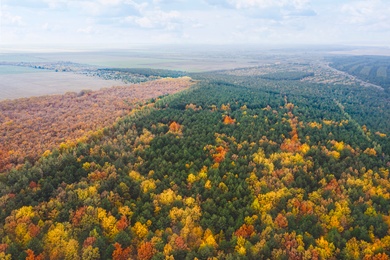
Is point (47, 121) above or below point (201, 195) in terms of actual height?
above

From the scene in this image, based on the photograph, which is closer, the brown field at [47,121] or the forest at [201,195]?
the forest at [201,195]

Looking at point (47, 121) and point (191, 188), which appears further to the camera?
point (47, 121)

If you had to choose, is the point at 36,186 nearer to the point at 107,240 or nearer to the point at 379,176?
the point at 107,240

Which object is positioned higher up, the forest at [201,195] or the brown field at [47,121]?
the brown field at [47,121]

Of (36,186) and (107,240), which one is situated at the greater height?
(36,186)

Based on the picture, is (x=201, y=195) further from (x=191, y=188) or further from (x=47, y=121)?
(x=47, y=121)

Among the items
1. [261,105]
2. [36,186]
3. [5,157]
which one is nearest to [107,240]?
[36,186]

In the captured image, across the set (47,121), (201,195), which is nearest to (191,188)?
(201,195)
